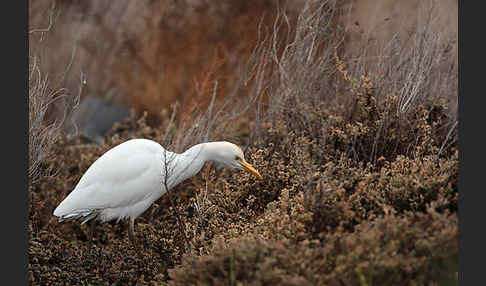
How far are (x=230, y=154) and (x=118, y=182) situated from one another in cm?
73

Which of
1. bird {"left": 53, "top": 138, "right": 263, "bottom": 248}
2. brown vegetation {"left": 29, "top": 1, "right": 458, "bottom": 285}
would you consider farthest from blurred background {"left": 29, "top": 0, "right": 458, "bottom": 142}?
bird {"left": 53, "top": 138, "right": 263, "bottom": 248}

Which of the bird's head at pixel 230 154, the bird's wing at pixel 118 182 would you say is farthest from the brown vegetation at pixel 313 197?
the bird's wing at pixel 118 182

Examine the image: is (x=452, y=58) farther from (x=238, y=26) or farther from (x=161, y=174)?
(x=238, y=26)

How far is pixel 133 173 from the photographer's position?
11.0 ft

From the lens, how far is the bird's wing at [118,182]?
10.9 ft

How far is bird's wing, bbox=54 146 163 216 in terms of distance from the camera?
10.9 ft

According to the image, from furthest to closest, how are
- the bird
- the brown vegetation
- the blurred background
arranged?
the blurred background < the bird < the brown vegetation

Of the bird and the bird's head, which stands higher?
the bird's head

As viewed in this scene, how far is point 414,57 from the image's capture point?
3848mm

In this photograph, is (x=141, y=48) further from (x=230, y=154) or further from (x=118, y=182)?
(x=230, y=154)

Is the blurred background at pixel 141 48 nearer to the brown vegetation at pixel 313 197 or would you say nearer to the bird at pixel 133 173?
the brown vegetation at pixel 313 197

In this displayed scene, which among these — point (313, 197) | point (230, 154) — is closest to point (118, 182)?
point (230, 154)

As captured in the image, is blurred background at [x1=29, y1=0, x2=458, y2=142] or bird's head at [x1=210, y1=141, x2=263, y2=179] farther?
blurred background at [x1=29, y1=0, x2=458, y2=142]

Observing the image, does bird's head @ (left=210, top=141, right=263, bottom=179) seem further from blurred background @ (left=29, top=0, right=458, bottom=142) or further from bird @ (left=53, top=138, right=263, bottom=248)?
blurred background @ (left=29, top=0, right=458, bottom=142)
